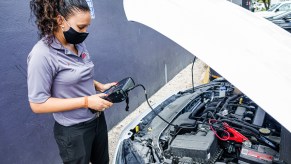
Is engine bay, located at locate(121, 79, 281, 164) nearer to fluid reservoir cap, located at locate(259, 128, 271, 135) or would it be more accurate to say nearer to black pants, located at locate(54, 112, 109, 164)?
fluid reservoir cap, located at locate(259, 128, 271, 135)

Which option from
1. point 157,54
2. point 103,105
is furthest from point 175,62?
point 103,105

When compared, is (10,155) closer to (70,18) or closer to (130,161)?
(130,161)

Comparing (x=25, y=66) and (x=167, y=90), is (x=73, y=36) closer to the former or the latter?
(x=25, y=66)

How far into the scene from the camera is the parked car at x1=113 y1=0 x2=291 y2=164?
36.9 inches

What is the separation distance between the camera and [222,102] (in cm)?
221

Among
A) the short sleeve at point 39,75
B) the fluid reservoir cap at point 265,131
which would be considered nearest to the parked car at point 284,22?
the fluid reservoir cap at point 265,131

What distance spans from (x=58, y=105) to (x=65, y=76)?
18 cm

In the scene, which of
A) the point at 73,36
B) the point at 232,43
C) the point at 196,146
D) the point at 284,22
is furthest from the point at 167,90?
the point at 232,43

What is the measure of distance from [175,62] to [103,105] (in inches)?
179

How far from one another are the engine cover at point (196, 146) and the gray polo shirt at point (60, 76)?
0.64 metres

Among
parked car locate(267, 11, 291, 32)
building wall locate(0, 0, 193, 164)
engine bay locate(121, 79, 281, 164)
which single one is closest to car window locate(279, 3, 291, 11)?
parked car locate(267, 11, 291, 32)

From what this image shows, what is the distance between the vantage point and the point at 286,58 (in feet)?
3.64

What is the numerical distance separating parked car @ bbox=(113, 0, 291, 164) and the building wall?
3.54ft

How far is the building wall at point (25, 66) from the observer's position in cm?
208
